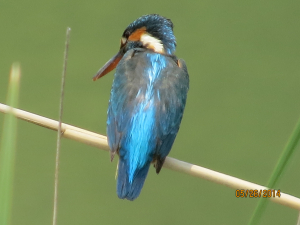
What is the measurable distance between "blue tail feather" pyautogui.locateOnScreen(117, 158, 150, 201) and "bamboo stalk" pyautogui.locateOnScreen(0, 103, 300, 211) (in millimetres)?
76

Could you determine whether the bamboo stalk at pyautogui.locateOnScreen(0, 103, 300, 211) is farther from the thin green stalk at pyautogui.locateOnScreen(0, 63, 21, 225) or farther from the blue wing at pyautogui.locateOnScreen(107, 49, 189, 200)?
the thin green stalk at pyautogui.locateOnScreen(0, 63, 21, 225)

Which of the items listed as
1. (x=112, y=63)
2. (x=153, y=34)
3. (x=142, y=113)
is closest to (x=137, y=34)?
(x=153, y=34)

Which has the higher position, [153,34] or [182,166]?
[153,34]

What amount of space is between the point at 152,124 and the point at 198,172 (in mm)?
245

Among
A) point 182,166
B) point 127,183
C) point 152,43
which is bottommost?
point 127,183

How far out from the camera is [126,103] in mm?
1359

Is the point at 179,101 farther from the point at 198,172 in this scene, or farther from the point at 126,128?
the point at 198,172

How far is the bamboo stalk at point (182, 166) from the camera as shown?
3.48 ft

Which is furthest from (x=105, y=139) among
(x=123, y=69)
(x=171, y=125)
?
(x=123, y=69)

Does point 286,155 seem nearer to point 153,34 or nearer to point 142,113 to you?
point 142,113

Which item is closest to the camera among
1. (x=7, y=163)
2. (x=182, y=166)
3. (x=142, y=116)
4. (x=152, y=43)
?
(x=7, y=163)

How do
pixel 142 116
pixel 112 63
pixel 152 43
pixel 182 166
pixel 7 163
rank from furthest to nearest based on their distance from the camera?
pixel 112 63 < pixel 152 43 < pixel 142 116 < pixel 182 166 < pixel 7 163

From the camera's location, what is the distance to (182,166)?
1.19 m

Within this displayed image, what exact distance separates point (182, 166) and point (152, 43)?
0.78 meters
